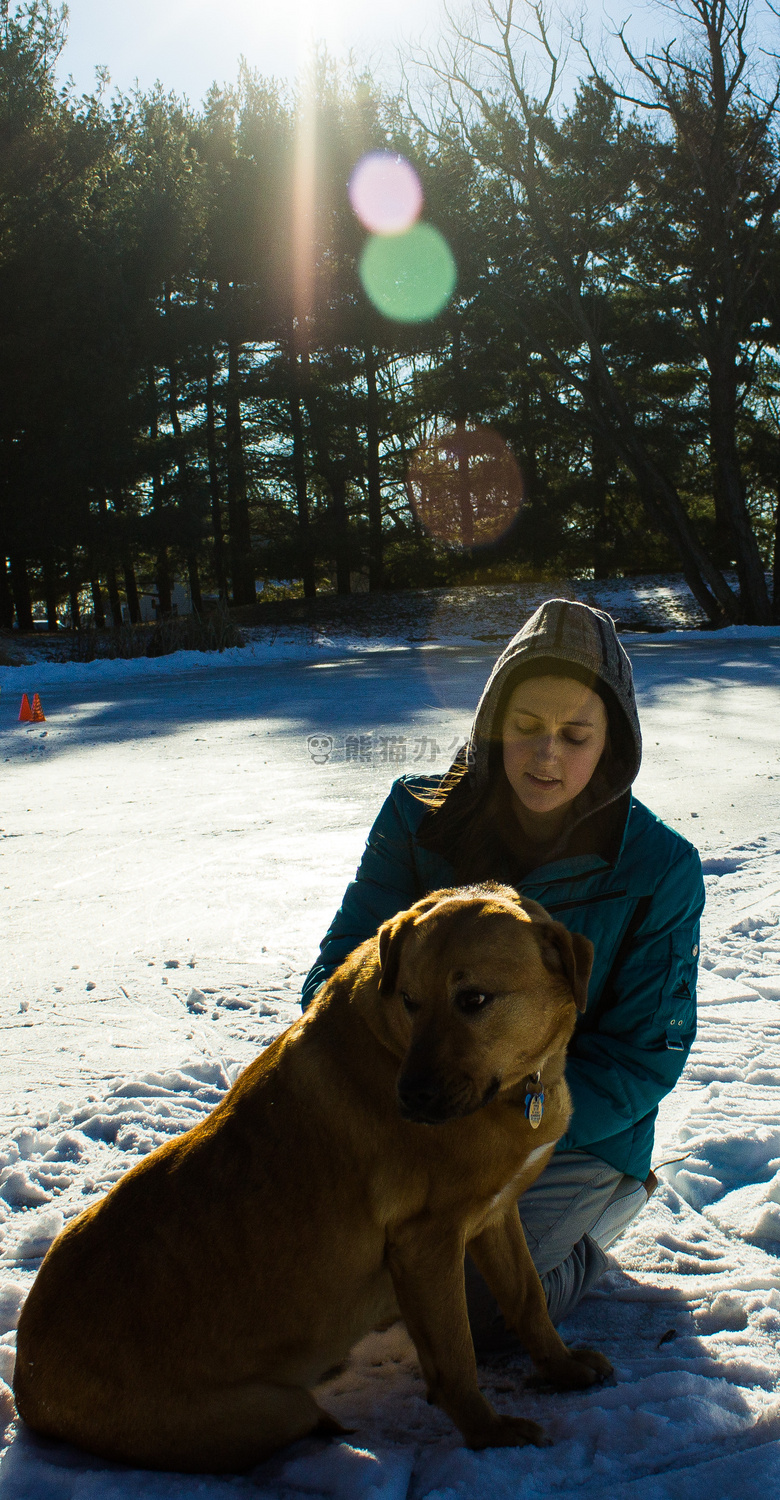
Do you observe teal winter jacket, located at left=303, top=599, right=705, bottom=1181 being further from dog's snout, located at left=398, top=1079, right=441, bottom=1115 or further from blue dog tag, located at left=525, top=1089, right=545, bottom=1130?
dog's snout, located at left=398, top=1079, right=441, bottom=1115

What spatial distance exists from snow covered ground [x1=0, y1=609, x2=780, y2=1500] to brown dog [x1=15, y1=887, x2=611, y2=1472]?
138 millimetres

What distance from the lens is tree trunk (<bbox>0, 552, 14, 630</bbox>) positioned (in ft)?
92.5

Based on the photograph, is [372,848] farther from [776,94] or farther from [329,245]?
[329,245]

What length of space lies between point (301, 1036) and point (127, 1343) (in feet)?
2.14

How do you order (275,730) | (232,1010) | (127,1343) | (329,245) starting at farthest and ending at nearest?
(329,245) < (275,730) < (232,1010) < (127,1343)

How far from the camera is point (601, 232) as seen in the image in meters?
25.9

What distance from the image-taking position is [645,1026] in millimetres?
2561

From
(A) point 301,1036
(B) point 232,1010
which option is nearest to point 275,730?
(B) point 232,1010

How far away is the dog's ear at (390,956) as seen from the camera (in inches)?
80.8

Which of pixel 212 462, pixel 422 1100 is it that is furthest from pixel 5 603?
pixel 422 1100

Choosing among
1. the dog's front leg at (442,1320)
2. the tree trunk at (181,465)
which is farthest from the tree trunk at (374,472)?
the dog's front leg at (442,1320)

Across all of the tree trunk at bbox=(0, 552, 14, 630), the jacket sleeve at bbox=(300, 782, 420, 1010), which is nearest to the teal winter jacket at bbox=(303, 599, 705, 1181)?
the jacket sleeve at bbox=(300, 782, 420, 1010)

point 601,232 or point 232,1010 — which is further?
point 601,232
